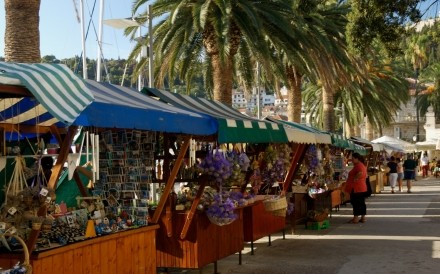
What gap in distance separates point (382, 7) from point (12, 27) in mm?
8320

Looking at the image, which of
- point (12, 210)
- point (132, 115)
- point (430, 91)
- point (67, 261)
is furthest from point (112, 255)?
point (430, 91)

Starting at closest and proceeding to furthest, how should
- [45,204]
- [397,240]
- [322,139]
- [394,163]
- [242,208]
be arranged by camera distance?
[45,204] < [242,208] < [397,240] < [322,139] < [394,163]

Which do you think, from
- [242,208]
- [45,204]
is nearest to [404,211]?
[242,208]

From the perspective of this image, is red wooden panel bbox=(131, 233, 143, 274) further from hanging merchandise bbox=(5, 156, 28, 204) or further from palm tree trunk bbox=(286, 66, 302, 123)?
palm tree trunk bbox=(286, 66, 302, 123)

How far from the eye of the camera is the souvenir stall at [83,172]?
5.23 metres

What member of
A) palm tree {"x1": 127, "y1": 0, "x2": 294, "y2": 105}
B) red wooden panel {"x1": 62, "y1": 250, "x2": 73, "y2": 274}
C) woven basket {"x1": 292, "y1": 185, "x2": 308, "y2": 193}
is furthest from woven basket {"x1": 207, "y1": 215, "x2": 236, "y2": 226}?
palm tree {"x1": 127, "y1": 0, "x2": 294, "y2": 105}

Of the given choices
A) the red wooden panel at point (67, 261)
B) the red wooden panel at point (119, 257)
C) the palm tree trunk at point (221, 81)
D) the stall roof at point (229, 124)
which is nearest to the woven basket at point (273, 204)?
the stall roof at point (229, 124)

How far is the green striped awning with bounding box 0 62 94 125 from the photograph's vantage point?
482 centimetres

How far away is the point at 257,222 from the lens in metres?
11.2

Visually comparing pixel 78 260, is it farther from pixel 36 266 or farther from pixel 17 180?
pixel 17 180

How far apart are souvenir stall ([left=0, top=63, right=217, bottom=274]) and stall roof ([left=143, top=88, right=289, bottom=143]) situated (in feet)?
1.05

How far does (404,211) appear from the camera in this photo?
1911cm

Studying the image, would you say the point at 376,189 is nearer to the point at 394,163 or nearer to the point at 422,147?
the point at 394,163

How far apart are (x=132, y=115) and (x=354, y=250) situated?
6.70 metres
